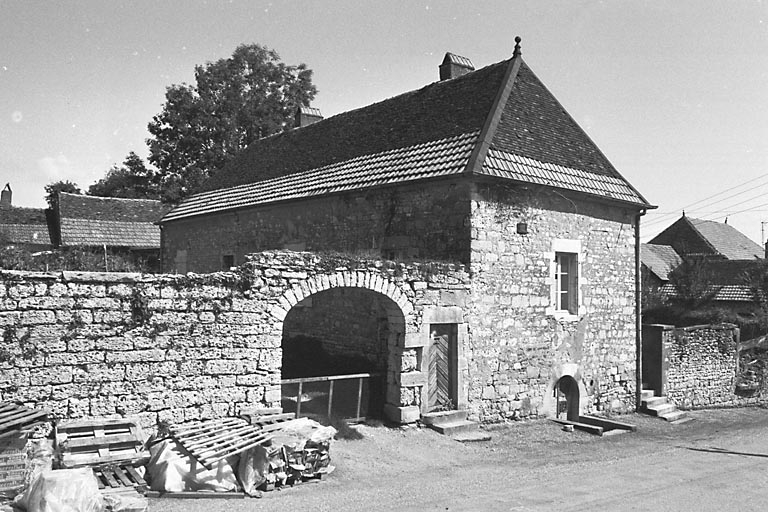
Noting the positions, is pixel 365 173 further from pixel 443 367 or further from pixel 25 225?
pixel 25 225

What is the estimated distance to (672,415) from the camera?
626 inches

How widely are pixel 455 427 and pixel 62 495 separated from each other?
6.89 m

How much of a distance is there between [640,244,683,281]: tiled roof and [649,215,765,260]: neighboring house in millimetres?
931

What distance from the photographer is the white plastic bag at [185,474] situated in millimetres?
7676

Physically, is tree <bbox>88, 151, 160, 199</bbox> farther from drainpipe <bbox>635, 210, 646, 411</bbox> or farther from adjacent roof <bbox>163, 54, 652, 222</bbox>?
drainpipe <bbox>635, 210, 646, 411</bbox>

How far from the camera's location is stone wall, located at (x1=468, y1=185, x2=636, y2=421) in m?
12.5

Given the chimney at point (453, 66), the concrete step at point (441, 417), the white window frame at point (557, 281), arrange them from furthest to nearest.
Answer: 1. the chimney at point (453, 66)
2. the white window frame at point (557, 281)
3. the concrete step at point (441, 417)

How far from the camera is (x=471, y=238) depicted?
12.2 m

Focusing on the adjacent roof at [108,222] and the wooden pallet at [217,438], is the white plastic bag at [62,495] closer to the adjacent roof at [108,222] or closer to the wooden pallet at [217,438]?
the wooden pallet at [217,438]

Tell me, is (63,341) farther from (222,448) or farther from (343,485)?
(343,485)

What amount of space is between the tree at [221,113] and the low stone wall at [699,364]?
20694mm

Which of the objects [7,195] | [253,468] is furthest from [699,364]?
[7,195]

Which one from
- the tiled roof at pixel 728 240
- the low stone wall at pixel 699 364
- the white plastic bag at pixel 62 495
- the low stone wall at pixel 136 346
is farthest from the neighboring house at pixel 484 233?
the tiled roof at pixel 728 240

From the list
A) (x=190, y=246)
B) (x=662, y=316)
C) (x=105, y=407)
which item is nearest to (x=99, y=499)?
(x=105, y=407)
